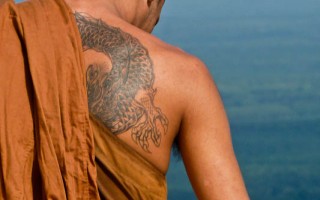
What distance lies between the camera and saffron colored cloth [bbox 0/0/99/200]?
2.48 metres

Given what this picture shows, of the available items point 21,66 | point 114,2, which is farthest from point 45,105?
point 114,2

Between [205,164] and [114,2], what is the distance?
0.42 m

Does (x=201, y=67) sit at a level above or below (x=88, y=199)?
above

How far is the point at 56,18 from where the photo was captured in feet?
8.44

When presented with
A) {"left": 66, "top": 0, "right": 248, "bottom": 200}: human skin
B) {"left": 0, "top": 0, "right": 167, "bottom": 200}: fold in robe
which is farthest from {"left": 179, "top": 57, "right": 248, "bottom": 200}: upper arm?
{"left": 0, "top": 0, "right": 167, "bottom": 200}: fold in robe

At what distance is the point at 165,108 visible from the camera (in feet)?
8.46

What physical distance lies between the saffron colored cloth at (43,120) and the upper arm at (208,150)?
8.1 inches

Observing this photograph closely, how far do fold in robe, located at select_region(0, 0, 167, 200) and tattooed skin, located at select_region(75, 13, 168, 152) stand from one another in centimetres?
4

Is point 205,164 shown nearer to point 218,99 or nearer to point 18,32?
point 218,99

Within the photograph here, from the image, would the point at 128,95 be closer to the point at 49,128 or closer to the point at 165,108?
the point at 165,108

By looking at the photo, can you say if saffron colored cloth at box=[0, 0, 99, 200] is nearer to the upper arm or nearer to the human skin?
the human skin

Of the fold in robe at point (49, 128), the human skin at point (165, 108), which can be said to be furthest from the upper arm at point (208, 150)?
the fold in robe at point (49, 128)

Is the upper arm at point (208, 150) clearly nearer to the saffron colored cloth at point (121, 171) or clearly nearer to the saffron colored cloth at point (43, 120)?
the saffron colored cloth at point (121, 171)

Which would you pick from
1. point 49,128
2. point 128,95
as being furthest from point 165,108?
Answer: point 49,128
